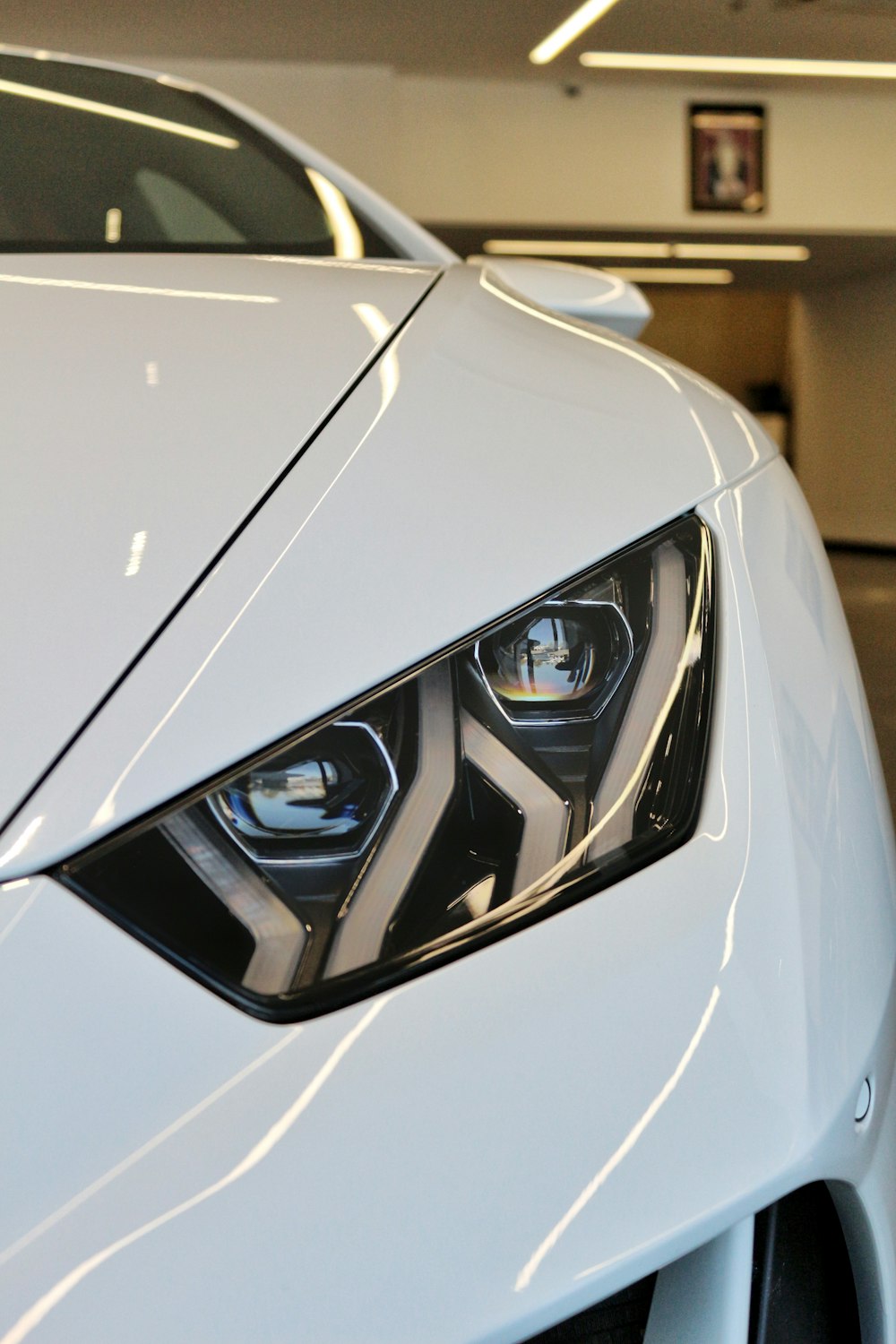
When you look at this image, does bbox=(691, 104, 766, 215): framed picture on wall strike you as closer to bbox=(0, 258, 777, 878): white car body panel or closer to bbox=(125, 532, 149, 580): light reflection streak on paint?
bbox=(0, 258, 777, 878): white car body panel

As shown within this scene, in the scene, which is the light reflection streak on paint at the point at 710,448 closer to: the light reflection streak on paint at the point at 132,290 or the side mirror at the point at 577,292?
the light reflection streak on paint at the point at 132,290

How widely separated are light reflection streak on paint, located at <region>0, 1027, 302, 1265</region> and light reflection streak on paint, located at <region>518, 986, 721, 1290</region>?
0.35 feet

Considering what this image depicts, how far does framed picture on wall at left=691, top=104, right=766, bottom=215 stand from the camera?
759 centimetres

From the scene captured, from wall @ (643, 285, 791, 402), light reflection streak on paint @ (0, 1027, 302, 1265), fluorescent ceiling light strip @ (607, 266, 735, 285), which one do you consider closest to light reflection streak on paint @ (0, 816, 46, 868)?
light reflection streak on paint @ (0, 1027, 302, 1265)

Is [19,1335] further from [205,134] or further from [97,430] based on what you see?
[205,134]

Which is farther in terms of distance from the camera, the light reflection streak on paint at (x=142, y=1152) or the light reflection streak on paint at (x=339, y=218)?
the light reflection streak on paint at (x=339, y=218)

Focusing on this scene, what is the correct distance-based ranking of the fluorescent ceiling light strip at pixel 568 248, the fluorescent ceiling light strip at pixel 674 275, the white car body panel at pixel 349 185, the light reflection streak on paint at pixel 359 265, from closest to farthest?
the light reflection streak on paint at pixel 359 265
the white car body panel at pixel 349 185
the fluorescent ceiling light strip at pixel 568 248
the fluorescent ceiling light strip at pixel 674 275

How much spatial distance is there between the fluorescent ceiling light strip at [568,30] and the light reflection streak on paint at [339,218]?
5594 millimetres

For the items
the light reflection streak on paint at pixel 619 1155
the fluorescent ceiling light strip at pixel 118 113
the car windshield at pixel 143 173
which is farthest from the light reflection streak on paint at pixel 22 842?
the fluorescent ceiling light strip at pixel 118 113

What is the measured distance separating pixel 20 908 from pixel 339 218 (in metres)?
0.92

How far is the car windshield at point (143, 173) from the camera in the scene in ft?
3.70

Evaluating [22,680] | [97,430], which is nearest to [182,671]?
[22,680]

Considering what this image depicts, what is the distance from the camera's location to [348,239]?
42.6 inches

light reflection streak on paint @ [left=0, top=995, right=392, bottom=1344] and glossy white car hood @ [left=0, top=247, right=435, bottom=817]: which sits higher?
glossy white car hood @ [left=0, top=247, right=435, bottom=817]
